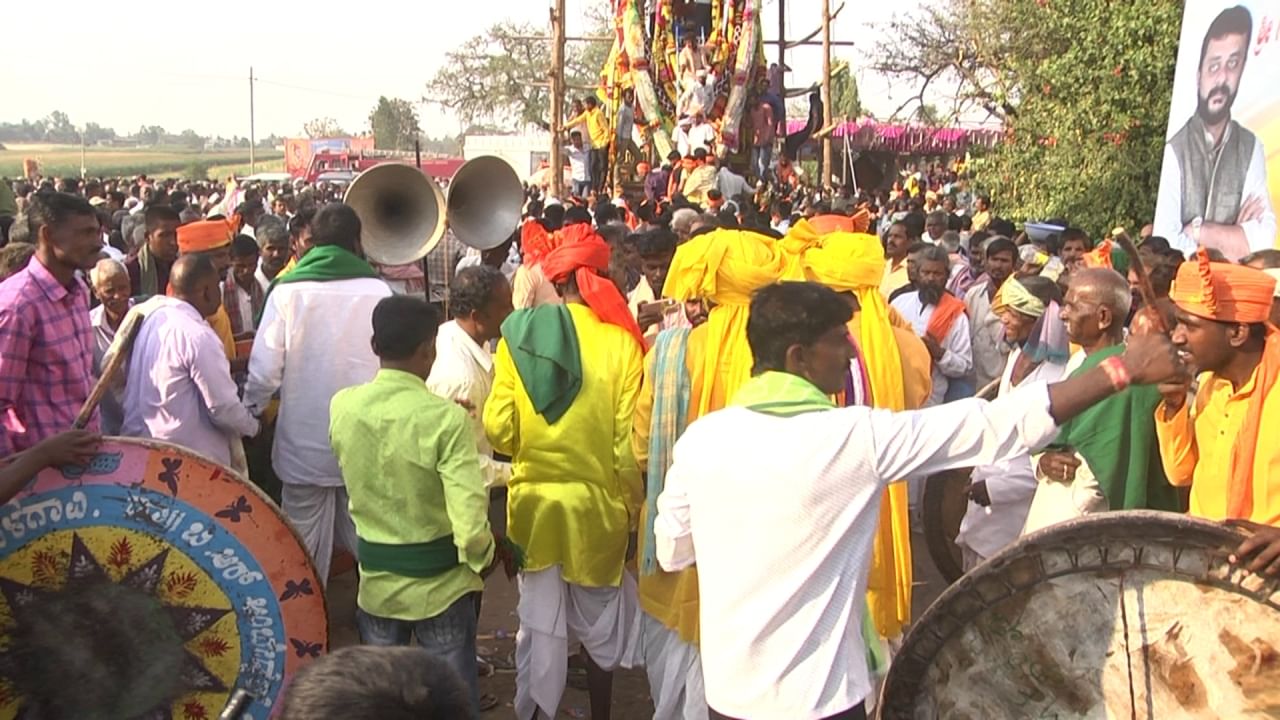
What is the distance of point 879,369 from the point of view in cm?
400

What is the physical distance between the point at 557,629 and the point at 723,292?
141cm

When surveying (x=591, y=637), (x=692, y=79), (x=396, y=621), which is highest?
(x=692, y=79)

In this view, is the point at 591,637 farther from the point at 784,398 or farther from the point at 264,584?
the point at 784,398

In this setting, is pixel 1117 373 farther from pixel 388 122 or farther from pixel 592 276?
pixel 388 122

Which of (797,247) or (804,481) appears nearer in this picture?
(804,481)

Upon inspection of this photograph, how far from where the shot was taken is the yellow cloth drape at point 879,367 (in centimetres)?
387

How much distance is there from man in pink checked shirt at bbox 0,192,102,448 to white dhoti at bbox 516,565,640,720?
5.71ft

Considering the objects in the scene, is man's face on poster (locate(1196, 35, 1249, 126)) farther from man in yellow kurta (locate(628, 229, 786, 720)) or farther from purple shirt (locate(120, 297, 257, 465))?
purple shirt (locate(120, 297, 257, 465))

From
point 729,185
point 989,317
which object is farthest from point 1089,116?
point 989,317

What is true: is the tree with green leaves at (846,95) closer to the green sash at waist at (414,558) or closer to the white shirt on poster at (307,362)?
the white shirt on poster at (307,362)

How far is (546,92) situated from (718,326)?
4889 cm

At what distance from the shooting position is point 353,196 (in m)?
6.66

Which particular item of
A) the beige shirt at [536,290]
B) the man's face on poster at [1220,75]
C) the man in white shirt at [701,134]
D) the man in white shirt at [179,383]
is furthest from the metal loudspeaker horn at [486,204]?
the man in white shirt at [701,134]

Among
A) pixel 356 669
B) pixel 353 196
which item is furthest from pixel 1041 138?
pixel 356 669
